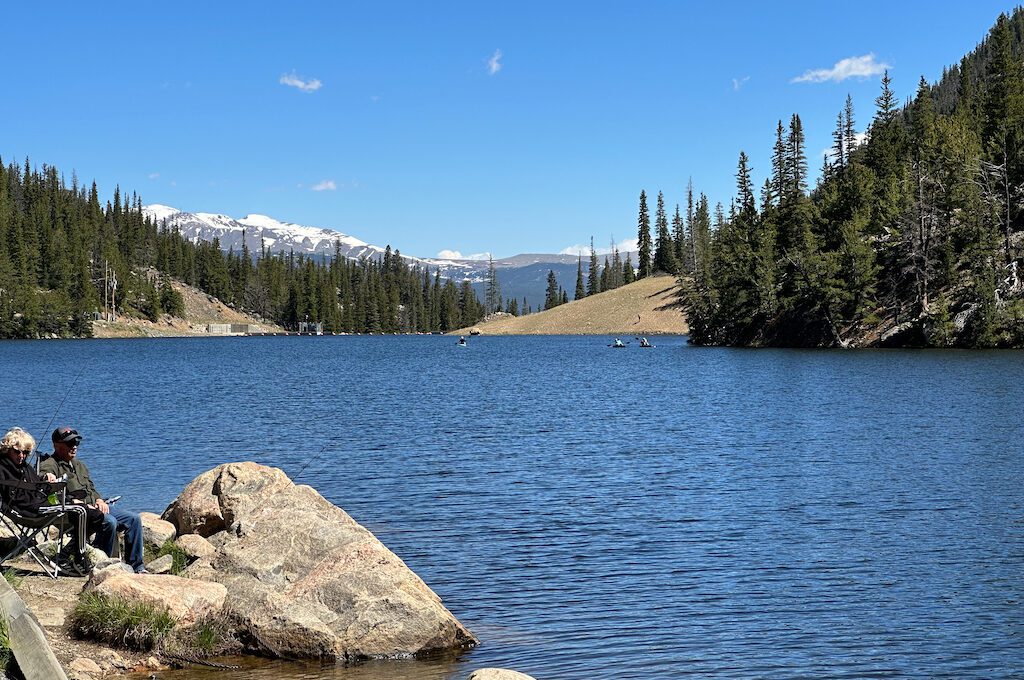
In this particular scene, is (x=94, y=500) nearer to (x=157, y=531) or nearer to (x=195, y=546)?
(x=195, y=546)

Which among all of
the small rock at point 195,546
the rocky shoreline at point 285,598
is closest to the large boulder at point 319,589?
the rocky shoreline at point 285,598

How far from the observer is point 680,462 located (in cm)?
3016

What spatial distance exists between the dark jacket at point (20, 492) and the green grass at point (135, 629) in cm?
146

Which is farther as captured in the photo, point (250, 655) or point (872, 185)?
point (872, 185)

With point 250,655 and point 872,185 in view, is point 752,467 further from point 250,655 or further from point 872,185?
point 872,185

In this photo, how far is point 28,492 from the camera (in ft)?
42.5

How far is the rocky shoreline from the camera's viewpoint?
12.0 metres

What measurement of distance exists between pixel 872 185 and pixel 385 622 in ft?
379

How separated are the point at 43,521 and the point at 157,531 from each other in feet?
11.1

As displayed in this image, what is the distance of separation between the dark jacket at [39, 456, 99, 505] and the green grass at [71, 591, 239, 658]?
1937mm

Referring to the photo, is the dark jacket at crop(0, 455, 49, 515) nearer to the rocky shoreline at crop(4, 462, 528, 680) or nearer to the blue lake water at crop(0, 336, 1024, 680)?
the rocky shoreline at crop(4, 462, 528, 680)

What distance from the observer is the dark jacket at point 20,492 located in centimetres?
1280

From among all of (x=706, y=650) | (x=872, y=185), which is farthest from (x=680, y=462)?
(x=872, y=185)

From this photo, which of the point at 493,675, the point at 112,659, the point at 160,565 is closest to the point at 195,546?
the point at 160,565
